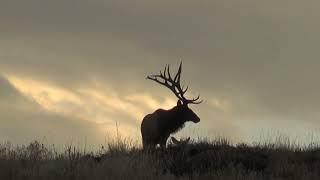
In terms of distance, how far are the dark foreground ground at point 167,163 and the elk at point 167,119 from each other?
542 cm

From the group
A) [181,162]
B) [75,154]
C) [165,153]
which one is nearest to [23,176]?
[75,154]

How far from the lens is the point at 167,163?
48.5 feet

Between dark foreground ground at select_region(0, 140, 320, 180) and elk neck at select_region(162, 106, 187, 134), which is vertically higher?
elk neck at select_region(162, 106, 187, 134)

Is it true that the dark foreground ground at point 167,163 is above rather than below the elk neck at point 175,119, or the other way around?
below

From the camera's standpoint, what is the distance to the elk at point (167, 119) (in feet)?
75.3

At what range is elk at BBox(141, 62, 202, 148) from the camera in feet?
75.3

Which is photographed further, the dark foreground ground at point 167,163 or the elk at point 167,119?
the elk at point 167,119

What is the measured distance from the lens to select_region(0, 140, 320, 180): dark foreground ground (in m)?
12.5

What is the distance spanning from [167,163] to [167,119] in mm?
8917

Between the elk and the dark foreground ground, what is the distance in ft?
17.8

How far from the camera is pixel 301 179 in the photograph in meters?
13.2

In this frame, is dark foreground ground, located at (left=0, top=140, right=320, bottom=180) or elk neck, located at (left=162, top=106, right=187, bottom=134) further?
elk neck, located at (left=162, top=106, right=187, bottom=134)

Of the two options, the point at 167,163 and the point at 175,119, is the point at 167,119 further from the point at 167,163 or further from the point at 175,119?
the point at 167,163

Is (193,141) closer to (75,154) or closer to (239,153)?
(239,153)
